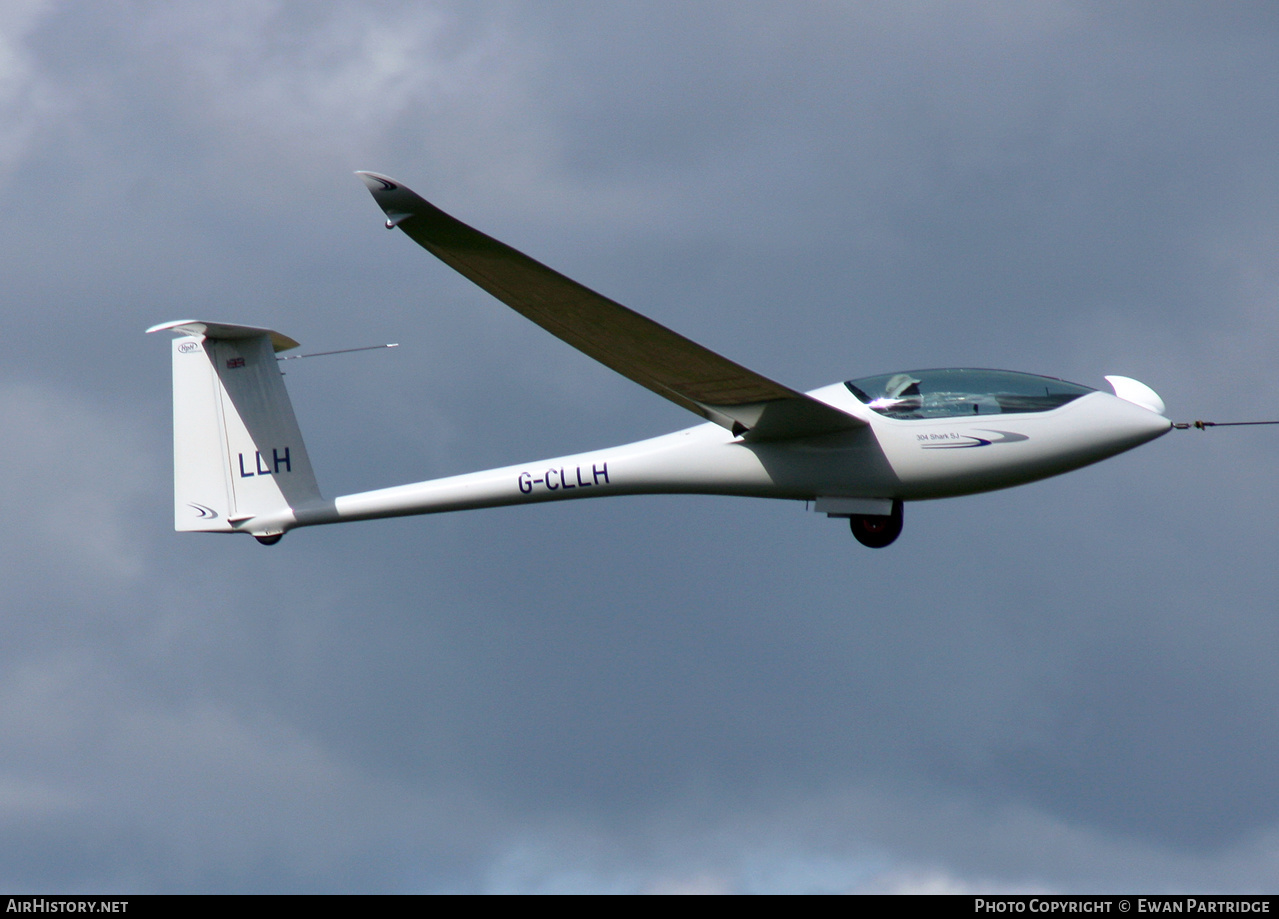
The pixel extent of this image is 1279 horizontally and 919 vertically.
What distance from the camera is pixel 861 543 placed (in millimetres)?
17172

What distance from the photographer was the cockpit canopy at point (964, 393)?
630 inches

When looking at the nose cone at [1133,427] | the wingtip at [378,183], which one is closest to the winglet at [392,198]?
the wingtip at [378,183]

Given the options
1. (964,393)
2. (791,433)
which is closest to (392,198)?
(791,433)

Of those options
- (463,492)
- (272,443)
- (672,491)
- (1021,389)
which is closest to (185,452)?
(272,443)

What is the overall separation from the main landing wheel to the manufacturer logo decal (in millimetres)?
1215

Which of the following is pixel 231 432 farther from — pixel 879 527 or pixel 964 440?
pixel 964 440

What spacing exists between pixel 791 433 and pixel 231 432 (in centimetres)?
843

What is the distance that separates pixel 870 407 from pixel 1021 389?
5.90 ft

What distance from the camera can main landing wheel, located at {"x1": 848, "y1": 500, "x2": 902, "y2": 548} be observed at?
17.0 metres

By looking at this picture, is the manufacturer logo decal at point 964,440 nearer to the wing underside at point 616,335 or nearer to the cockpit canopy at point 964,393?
A: the cockpit canopy at point 964,393

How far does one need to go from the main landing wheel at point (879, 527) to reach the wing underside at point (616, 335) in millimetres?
1381

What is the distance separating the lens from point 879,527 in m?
17.0
